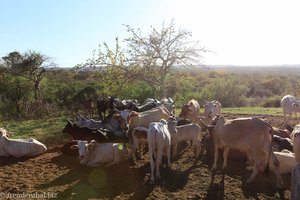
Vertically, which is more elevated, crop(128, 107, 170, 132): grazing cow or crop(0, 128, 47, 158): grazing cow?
crop(128, 107, 170, 132): grazing cow

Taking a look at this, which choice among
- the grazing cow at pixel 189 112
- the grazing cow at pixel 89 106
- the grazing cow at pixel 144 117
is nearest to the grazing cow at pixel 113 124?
the grazing cow at pixel 144 117

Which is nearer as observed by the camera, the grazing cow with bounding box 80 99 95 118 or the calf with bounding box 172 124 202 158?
the calf with bounding box 172 124 202 158

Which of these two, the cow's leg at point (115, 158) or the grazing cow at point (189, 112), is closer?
the cow's leg at point (115, 158)

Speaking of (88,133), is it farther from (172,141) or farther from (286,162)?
(286,162)

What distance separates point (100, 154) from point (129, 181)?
75.8 inches

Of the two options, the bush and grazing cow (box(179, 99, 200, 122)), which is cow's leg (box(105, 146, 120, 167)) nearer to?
grazing cow (box(179, 99, 200, 122))

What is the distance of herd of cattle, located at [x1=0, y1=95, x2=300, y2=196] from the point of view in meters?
9.65

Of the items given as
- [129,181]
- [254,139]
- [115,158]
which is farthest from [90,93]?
[254,139]

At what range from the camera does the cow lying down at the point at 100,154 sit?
441 inches

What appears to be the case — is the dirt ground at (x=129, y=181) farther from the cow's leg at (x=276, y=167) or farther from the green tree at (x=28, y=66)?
the green tree at (x=28, y=66)

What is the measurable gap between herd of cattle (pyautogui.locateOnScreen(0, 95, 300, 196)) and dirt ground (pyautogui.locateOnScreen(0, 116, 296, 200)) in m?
0.28

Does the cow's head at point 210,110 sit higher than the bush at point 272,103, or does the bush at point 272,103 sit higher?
the cow's head at point 210,110

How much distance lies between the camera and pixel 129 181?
970 centimetres

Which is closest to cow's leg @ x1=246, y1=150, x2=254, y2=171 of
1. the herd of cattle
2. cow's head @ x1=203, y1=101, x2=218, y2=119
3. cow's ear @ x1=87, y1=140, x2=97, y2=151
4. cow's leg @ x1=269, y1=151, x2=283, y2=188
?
the herd of cattle
